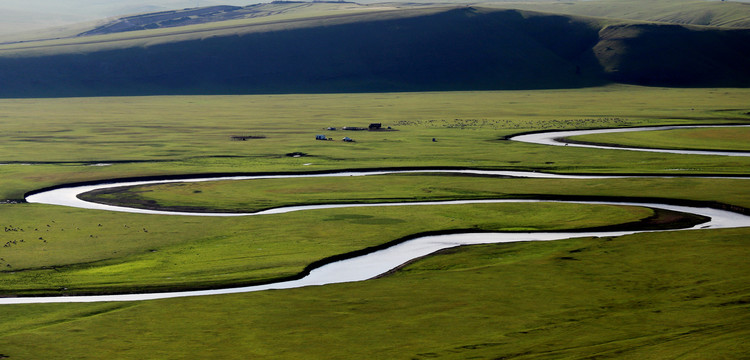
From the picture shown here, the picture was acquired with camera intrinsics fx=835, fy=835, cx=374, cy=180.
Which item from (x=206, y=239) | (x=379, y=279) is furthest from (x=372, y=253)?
(x=206, y=239)

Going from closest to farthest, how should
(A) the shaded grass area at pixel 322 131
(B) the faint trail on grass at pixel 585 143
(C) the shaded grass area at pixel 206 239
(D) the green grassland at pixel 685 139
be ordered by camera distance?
(C) the shaded grass area at pixel 206 239
(A) the shaded grass area at pixel 322 131
(B) the faint trail on grass at pixel 585 143
(D) the green grassland at pixel 685 139

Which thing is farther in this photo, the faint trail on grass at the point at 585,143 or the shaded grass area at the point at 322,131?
the faint trail on grass at the point at 585,143

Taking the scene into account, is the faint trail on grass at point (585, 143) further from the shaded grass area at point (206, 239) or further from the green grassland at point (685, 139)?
the shaded grass area at point (206, 239)

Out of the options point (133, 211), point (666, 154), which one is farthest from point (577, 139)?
point (133, 211)

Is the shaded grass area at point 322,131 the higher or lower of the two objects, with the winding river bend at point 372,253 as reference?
lower

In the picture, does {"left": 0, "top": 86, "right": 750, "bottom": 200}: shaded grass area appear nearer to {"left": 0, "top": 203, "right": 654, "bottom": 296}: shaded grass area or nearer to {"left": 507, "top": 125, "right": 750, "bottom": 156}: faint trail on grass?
{"left": 507, "top": 125, "right": 750, "bottom": 156}: faint trail on grass

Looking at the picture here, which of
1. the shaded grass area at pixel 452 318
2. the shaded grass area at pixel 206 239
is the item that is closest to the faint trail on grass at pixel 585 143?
the shaded grass area at pixel 206 239

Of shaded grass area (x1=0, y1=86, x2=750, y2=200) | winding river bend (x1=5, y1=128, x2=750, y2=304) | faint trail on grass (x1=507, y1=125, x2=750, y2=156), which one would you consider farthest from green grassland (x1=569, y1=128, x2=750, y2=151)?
winding river bend (x1=5, y1=128, x2=750, y2=304)
